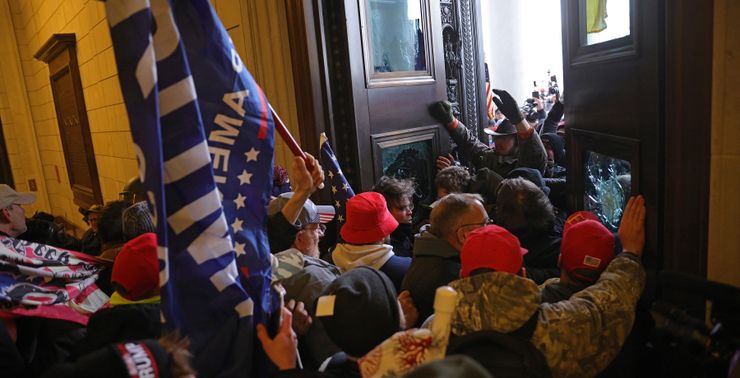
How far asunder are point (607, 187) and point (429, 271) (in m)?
0.59

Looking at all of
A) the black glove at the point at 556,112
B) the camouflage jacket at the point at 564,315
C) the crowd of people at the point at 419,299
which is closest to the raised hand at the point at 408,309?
the crowd of people at the point at 419,299

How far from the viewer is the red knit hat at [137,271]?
1.29 meters

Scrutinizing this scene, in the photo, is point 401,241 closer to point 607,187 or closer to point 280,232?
point 280,232

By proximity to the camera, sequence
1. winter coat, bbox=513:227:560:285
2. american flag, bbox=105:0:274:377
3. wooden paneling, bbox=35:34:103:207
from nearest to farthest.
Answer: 1. american flag, bbox=105:0:274:377
2. winter coat, bbox=513:227:560:285
3. wooden paneling, bbox=35:34:103:207

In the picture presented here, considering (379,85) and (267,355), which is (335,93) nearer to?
(379,85)

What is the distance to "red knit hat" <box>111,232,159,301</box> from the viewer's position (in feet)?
4.24

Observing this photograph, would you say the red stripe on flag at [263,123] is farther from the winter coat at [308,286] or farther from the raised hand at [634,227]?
the raised hand at [634,227]

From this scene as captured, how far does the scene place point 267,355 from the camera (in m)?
1.05

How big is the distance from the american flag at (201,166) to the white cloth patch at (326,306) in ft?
0.40

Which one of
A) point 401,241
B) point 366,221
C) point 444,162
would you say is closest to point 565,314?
point 366,221

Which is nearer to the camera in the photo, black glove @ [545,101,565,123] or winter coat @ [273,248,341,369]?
winter coat @ [273,248,341,369]

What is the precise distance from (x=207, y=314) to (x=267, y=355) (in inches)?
5.9

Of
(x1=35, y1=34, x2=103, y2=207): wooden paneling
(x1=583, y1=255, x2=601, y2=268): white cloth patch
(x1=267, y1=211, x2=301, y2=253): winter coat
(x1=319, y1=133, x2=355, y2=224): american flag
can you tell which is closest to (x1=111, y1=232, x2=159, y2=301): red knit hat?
(x1=267, y1=211, x2=301, y2=253): winter coat

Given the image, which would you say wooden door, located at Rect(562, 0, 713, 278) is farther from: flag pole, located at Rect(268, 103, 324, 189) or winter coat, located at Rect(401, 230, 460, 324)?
flag pole, located at Rect(268, 103, 324, 189)
